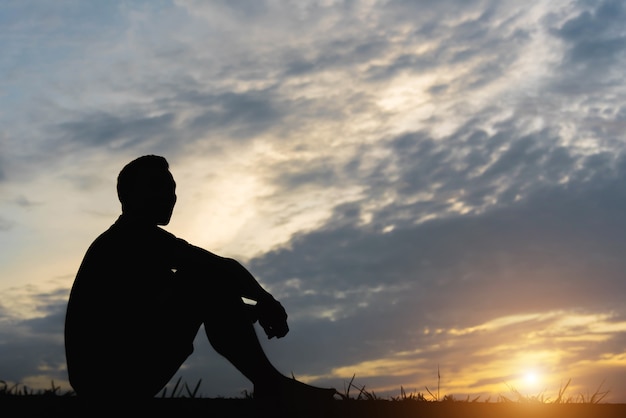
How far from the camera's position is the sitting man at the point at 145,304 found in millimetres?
6703

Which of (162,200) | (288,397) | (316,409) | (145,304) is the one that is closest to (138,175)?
(162,200)

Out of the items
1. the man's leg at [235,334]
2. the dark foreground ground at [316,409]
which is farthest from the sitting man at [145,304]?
the dark foreground ground at [316,409]

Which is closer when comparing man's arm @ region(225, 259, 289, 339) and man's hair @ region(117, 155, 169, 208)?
man's hair @ region(117, 155, 169, 208)

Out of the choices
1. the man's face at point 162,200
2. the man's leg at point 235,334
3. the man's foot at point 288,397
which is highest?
the man's face at point 162,200

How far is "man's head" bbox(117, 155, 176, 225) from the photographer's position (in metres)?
6.86

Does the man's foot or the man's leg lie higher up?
the man's leg

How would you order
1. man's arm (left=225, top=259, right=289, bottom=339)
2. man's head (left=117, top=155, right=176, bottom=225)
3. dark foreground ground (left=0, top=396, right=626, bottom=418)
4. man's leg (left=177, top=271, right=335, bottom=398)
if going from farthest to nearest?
dark foreground ground (left=0, top=396, right=626, bottom=418) → man's arm (left=225, top=259, right=289, bottom=339) → man's head (left=117, top=155, right=176, bottom=225) → man's leg (left=177, top=271, right=335, bottom=398)

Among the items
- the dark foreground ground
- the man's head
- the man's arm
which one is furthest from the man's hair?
the dark foreground ground

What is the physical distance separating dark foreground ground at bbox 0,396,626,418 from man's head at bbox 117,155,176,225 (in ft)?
5.60

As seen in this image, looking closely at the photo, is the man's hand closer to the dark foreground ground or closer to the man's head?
the dark foreground ground

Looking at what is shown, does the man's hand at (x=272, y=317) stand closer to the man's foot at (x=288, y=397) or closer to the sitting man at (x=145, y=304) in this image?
the sitting man at (x=145, y=304)

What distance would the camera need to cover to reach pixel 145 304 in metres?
6.72

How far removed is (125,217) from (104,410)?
68.3 inches

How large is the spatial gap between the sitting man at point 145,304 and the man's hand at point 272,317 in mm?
154
